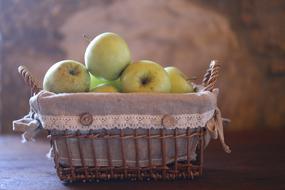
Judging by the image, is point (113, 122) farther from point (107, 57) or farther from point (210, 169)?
point (210, 169)

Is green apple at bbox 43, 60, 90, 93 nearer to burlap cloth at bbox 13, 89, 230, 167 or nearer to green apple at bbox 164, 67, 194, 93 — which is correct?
burlap cloth at bbox 13, 89, 230, 167

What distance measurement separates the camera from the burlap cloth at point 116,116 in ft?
2.10

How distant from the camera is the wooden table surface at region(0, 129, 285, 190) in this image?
685 millimetres

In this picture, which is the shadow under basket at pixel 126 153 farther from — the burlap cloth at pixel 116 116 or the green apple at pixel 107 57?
the green apple at pixel 107 57

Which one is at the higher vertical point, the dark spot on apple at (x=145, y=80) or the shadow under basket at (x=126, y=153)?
the dark spot on apple at (x=145, y=80)

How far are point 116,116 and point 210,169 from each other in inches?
9.7

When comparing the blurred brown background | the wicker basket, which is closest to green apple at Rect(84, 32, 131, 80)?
the wicker basket

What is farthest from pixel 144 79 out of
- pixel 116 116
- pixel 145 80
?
pixel 116 116

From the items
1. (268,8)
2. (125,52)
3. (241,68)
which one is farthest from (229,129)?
(125,52)

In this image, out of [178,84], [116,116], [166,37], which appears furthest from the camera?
[166,37]

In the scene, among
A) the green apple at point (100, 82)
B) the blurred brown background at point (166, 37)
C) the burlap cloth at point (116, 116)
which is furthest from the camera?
the blurred brown background at point (166, 37)

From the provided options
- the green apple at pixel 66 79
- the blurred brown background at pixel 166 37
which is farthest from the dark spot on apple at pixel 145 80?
the blurred brown background at pixel 166 37

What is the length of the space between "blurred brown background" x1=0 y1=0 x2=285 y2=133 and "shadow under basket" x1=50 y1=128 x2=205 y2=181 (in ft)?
2.05

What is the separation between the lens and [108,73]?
732 mm
